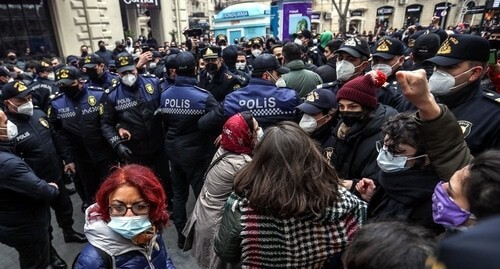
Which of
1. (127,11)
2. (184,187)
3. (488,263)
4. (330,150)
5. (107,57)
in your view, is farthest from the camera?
(127,11)

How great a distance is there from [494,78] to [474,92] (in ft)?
4.11

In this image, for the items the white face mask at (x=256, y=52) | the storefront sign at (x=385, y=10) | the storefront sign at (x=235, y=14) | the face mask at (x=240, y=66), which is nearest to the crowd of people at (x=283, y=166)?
the face mask at (x=240, y=66)

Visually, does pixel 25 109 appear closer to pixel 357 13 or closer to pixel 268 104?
pixel 268 104

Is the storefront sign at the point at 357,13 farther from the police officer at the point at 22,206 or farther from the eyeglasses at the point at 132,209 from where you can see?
the eyeglasses at the point at 132,209

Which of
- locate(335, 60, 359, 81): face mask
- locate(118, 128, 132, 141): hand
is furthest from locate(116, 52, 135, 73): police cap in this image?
locate(335, 60, 359, 81): face mask

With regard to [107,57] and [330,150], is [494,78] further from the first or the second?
[107,57]

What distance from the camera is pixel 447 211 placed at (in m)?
1.25

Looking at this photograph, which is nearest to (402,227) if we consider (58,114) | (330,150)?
(330,150)

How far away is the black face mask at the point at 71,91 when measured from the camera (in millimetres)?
3719

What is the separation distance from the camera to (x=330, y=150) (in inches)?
98.0

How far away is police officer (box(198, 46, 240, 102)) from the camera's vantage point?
4.68 metres

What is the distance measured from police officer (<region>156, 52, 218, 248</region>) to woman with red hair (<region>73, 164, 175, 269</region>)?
5.03 ft

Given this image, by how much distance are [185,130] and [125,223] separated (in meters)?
1.83

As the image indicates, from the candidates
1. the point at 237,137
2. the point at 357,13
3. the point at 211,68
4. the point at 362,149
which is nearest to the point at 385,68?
the point at 362,149
